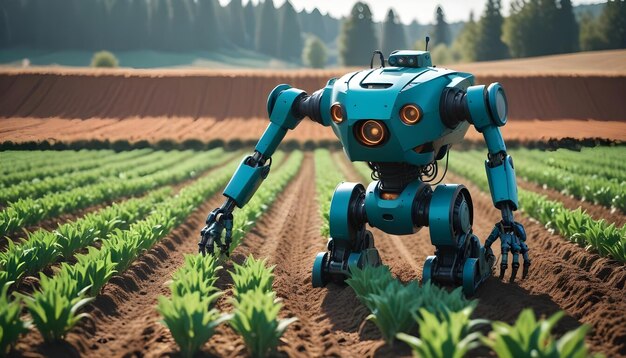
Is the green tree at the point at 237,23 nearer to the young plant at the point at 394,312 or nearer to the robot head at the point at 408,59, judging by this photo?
the robot head at the point at 408,59

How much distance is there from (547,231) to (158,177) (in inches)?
440

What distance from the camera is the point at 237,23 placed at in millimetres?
128250

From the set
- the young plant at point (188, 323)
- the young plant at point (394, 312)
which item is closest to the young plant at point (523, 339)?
the young plant at point (394, 312)

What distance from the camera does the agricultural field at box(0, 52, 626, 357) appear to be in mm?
4793

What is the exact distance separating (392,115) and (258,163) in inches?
72.0

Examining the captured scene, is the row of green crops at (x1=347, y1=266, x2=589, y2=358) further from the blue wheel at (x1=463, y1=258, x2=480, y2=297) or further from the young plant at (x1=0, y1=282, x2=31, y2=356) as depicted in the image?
the young plant at (x1=0, y1=282, x2=31, y2=356)

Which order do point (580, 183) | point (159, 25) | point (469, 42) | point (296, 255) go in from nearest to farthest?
point (296, 255) < point (580, 183) < point (469, 42) < point (159, 25)

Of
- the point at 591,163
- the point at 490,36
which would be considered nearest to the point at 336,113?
the point at 591,163

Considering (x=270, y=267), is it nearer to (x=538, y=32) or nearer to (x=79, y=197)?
(x=79, y=197)

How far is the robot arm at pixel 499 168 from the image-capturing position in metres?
6.46

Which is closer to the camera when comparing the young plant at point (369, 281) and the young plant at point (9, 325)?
the young plant at point (9, 325)

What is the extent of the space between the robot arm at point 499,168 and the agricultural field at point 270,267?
47 centimetres

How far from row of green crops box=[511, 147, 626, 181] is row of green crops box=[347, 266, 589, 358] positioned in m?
9.55

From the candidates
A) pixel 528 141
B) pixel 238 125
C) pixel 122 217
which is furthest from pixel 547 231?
pixel 238 125
